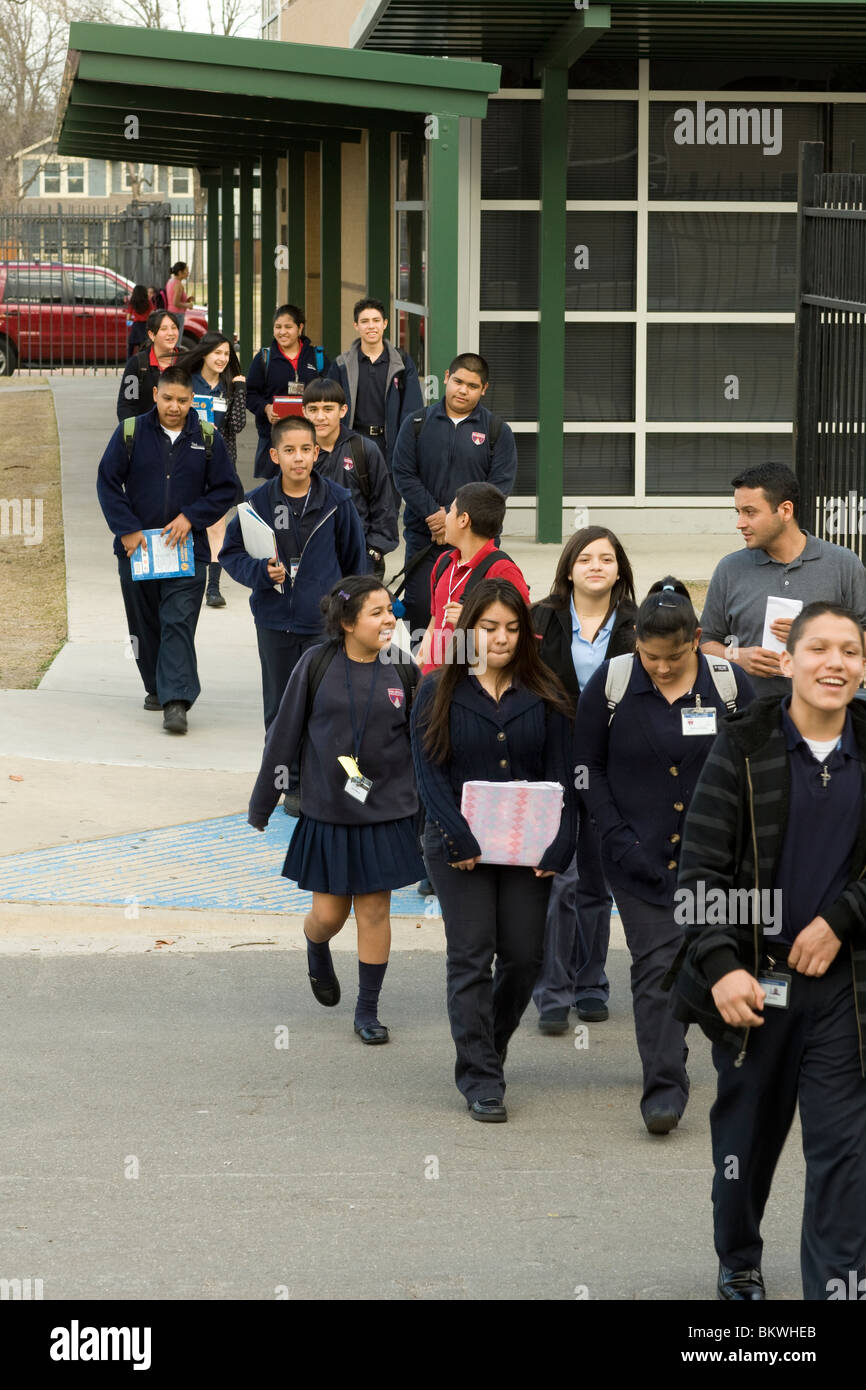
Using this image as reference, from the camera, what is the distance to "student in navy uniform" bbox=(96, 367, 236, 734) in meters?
10.5

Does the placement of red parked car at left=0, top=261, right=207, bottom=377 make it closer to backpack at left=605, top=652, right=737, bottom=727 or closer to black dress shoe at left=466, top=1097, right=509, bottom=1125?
backpack at left=605, top=652, right=737, bottom=727

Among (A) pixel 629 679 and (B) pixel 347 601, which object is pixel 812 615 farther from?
(B) pixel 347 601

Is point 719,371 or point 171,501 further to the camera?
point 719,371

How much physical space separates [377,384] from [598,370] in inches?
163

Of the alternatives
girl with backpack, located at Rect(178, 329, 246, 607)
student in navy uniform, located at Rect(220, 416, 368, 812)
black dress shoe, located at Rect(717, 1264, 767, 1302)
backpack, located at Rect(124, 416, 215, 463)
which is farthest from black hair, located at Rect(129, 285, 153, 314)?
black dress shoe, located at Rect(717, 1264, 767, 1302)

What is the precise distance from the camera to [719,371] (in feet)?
52.1

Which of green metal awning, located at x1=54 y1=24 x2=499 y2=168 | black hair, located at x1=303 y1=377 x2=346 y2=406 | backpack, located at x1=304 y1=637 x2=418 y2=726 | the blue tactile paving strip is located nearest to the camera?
→ backpack, located at x1=304 y1=637 x2=418 y2=726

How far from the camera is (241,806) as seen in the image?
930 centimetres

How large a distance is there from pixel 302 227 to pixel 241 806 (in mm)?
15944

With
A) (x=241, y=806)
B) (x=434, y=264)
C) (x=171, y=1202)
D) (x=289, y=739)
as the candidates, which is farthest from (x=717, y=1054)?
(x=434, y=264)

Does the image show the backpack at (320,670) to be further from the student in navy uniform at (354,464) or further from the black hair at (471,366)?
the black hair at (471,366)

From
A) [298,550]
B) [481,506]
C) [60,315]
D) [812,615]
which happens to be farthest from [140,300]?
[60,315]

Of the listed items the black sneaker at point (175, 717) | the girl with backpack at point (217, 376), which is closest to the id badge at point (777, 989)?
the black sneaker at point (175, 717)

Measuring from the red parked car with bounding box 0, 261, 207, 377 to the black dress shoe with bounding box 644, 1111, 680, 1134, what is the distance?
28975mm
